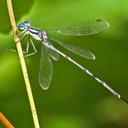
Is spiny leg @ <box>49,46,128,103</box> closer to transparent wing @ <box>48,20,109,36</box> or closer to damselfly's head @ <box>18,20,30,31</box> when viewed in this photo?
transparent wing @ <box>48,20,109,36</box>

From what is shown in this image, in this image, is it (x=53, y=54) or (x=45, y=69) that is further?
(x=53, y=54)

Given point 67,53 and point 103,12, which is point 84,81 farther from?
point 103,12

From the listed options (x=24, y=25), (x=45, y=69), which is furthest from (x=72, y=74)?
(x=24, y=25)

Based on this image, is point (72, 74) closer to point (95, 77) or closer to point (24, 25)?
point (95, 77)

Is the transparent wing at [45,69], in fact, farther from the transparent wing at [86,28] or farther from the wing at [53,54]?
the transparent wing at [86,28]

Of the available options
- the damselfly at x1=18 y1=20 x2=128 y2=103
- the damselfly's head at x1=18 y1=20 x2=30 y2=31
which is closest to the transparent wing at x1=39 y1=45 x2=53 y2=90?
the damselfly at x1=18 y1=20 x2=128 y2=103

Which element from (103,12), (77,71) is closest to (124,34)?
(103,12)
